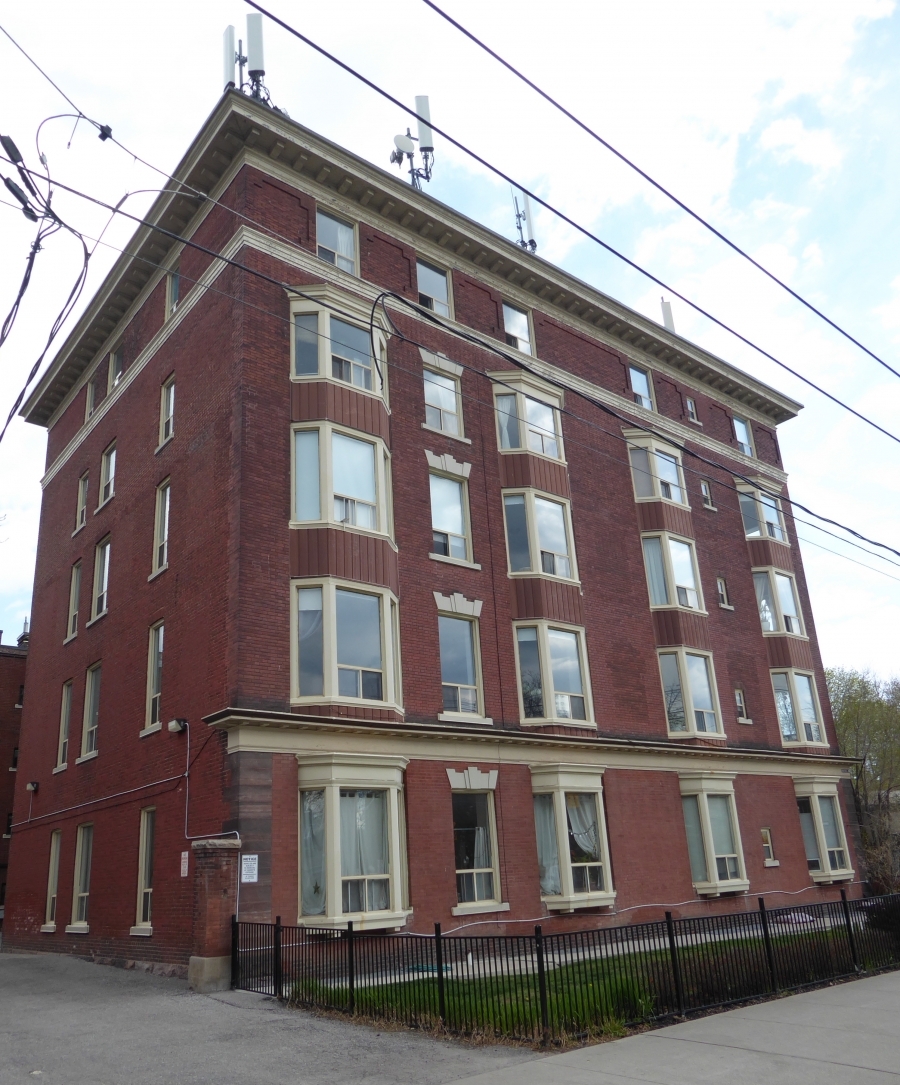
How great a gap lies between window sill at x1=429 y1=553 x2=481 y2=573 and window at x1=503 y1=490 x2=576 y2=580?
124cm

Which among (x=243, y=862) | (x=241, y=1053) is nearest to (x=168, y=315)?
(x=243, y=862)

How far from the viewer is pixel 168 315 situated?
24469 millimetres

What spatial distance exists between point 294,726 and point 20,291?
923 cm

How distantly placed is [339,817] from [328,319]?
1085 cm

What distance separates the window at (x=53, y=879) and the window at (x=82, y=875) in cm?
154

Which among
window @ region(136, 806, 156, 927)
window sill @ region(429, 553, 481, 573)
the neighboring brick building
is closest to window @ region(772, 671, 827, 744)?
window sill @ region(429, 553, 481, 573)

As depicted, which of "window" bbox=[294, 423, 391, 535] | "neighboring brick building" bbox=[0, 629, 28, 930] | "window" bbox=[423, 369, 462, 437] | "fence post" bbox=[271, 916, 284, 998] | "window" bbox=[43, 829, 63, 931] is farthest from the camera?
"neighboring brick building" bbox=[0, 629, 28, 930]

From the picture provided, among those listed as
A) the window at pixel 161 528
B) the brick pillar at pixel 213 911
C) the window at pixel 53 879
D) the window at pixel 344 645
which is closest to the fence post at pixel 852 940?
the window at pixel 344 645

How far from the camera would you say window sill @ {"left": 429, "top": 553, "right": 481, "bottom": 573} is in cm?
2174

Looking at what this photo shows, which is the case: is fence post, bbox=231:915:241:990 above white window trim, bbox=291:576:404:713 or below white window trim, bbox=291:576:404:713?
below

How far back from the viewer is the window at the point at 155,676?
2066 centimetres

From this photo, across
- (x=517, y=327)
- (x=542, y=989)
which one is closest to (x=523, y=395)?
(x=517, y=327)

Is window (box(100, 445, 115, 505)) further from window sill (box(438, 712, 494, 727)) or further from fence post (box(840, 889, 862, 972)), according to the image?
fence post (box(840, 889, 862, 972))

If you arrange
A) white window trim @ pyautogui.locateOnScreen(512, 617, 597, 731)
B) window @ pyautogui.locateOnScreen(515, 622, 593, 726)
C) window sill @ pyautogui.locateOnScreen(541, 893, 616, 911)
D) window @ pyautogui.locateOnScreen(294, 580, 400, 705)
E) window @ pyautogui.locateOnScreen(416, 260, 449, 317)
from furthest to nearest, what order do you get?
window @ pyautogui.locateOnScreen(416, 260, 449, 317)
window @ pyautogui.locateOnScreen(515, 622, 593, 726)
white window trim @ pyautogui.locateOnScreen(512, 617, 597, 731)
window sill @ pyautogui.locateOnScreen(541, 893, 616, 911)
window @ pyautogui.locateOnScreen(294, 580, 400, 705)
